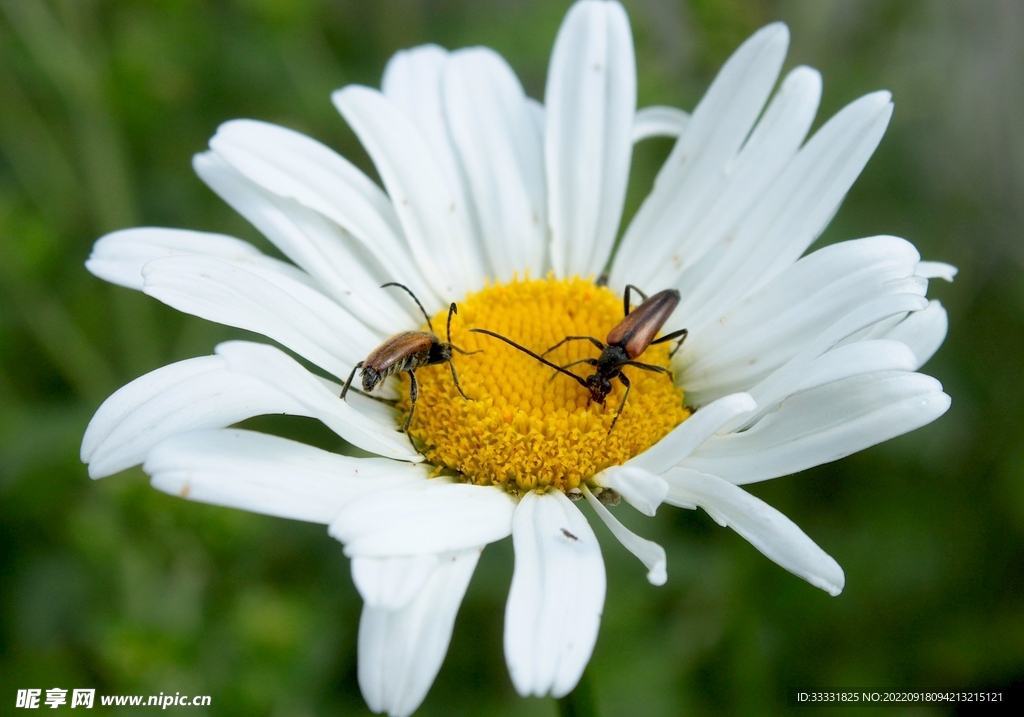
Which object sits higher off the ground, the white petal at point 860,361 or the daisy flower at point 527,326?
the white petal at point 860,361

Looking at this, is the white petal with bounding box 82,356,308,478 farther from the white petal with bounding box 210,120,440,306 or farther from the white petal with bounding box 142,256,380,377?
the white petal with bounding box 210,120,440,306

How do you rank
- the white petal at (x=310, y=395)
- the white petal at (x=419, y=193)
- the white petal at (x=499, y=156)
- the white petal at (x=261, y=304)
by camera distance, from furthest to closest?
the white petal at (x=499, y=156) → the white petal at (x=419, y=193) → the white petal at (x=261, y=304) → the white petal at (x=310, y=395)

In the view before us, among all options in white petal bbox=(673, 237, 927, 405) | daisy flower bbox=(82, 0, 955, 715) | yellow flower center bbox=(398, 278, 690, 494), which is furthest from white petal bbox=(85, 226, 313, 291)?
white petal bbox=(673, 237, 927, 405)

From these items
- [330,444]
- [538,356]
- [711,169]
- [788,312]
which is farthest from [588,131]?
[330,444]

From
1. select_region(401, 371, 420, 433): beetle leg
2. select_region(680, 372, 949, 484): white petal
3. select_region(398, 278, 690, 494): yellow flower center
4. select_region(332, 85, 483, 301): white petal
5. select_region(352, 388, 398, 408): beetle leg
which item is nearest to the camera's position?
select_region(680, 372, 949, 484): white petal

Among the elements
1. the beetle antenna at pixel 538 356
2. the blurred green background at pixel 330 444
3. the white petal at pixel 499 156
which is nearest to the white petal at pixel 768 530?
the beetle antenna at pixel 538 356

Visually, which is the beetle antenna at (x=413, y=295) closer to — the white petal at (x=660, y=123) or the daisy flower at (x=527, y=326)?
the daisy flower at (x=527, y=326)
